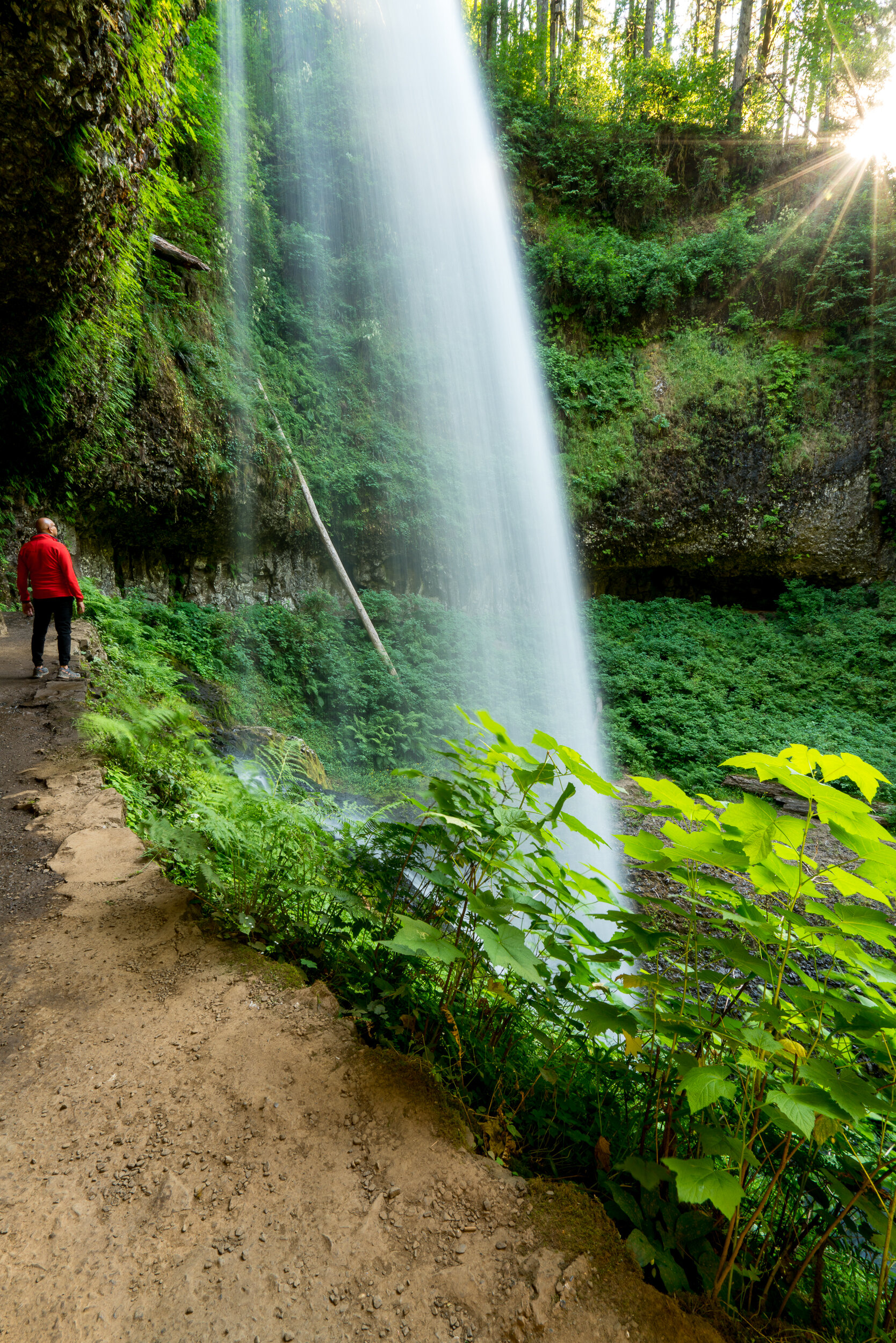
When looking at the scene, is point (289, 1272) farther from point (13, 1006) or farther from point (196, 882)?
point (196, 882)

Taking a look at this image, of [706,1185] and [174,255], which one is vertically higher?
[174,255]

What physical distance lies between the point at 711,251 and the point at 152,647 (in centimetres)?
1845

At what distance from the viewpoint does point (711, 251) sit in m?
16.0

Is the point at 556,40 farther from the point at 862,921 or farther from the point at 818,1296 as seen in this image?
the point at 818,1296

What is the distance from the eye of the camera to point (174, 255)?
9.48m

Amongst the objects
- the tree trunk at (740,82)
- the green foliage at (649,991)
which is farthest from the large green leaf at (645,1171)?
the tree trunk at (740,82)

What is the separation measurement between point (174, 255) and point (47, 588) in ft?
25.0

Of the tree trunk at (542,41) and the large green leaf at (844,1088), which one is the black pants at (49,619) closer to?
the large green leaf at (844,1088)

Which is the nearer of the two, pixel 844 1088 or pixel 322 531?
pixel 844 1088

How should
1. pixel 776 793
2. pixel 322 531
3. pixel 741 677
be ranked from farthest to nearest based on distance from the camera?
pixel 741 677
pixel 322 531
pixel 776 793

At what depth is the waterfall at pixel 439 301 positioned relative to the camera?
1436 cm

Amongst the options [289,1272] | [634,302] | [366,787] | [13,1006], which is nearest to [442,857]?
[289,1272]

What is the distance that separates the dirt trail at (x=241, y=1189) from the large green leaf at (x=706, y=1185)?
14.4 inches

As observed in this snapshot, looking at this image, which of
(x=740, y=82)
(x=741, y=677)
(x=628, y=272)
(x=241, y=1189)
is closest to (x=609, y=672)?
(x=741, y=677)
